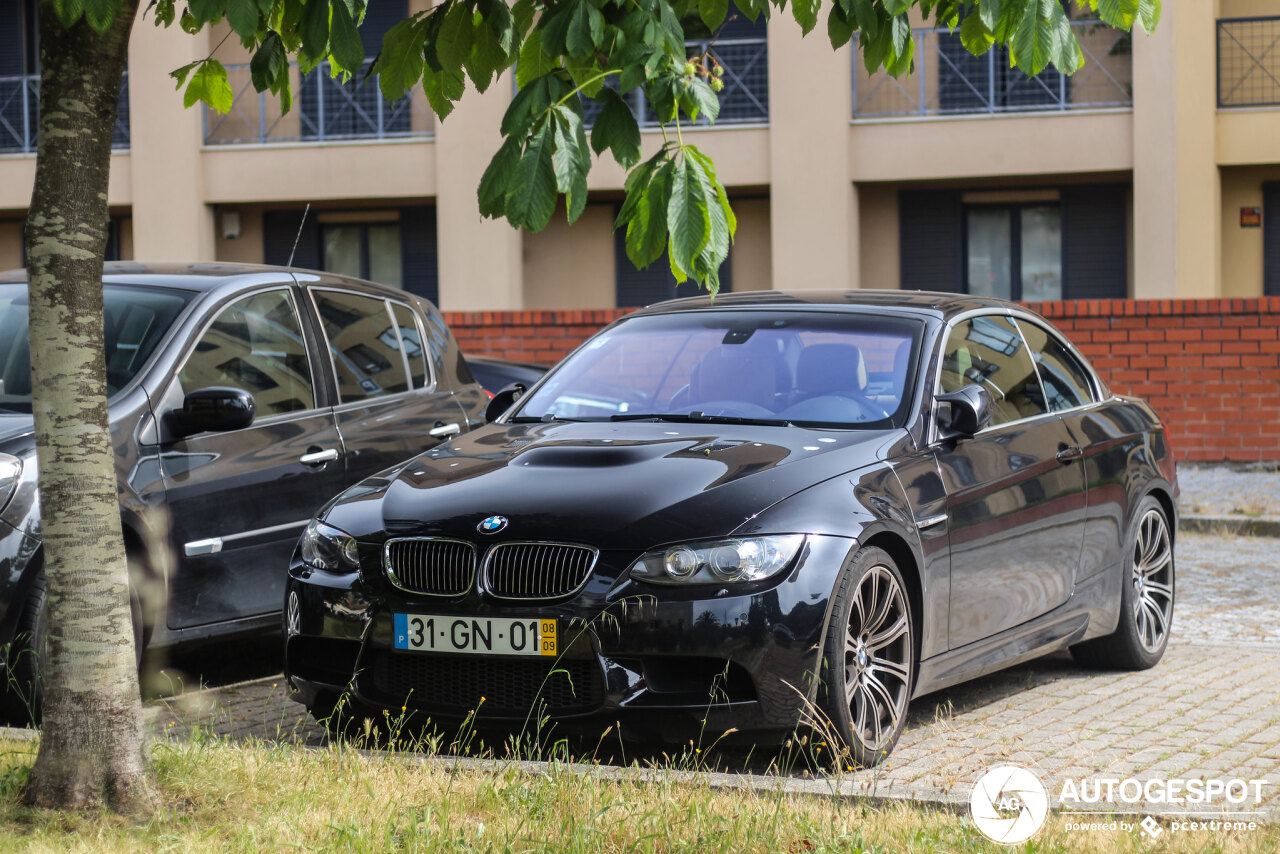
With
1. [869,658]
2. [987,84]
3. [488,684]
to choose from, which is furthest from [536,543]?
[987,84]

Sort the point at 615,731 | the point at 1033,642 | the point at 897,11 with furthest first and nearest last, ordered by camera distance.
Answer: the point at 1033,642
the point at 615,731
the point at 897,11

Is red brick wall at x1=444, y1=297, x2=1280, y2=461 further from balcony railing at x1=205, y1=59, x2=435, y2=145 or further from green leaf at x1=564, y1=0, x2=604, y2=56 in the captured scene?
green leaf at x1=564, y1=0, x2=604, y2=56

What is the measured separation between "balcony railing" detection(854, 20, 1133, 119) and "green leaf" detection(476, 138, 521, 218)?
18271mm

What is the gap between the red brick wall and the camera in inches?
612

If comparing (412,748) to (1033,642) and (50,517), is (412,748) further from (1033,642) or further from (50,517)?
(1033,642)

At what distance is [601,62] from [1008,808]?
2224 mm

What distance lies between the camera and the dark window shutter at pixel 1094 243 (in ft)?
71.8

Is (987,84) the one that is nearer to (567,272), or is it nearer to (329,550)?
(567,272)

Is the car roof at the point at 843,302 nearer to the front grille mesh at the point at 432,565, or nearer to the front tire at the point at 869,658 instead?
the front tire at the point at 869,658

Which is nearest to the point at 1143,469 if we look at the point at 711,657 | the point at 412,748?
the point at 711,657

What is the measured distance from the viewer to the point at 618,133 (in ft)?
11.5

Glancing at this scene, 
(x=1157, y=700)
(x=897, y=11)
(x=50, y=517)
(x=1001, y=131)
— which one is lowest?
(x=1157, y=700)

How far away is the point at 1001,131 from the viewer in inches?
813

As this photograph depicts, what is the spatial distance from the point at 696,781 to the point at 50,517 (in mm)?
1879
